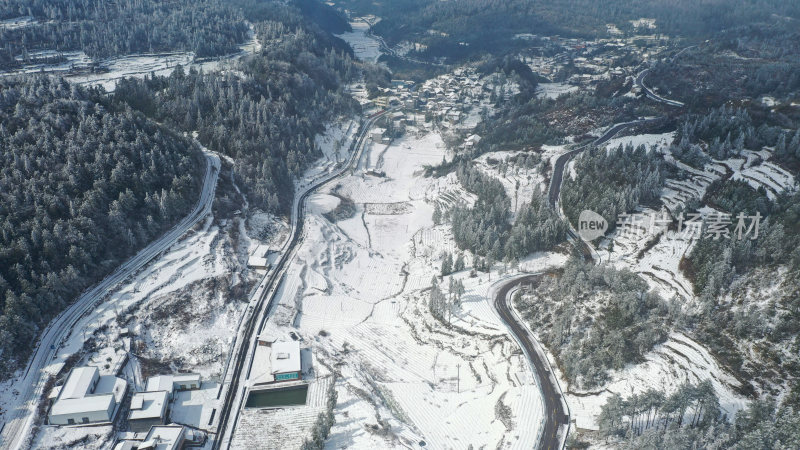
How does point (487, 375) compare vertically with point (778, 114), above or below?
below

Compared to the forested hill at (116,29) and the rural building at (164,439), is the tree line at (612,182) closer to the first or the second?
the rural building at (164,439)

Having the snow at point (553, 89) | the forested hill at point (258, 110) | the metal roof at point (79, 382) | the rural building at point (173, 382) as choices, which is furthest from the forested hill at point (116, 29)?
the rural building at point (173, 382)

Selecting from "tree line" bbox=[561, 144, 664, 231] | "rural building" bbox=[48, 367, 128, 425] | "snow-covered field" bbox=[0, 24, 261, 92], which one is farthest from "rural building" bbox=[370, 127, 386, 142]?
"rural building" bbox=[48, 367, 128, 425]

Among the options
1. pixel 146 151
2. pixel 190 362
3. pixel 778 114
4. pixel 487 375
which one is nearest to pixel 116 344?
pixel 190 362

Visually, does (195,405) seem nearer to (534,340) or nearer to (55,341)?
(55,341)

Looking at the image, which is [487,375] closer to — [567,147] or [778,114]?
[567,147]
